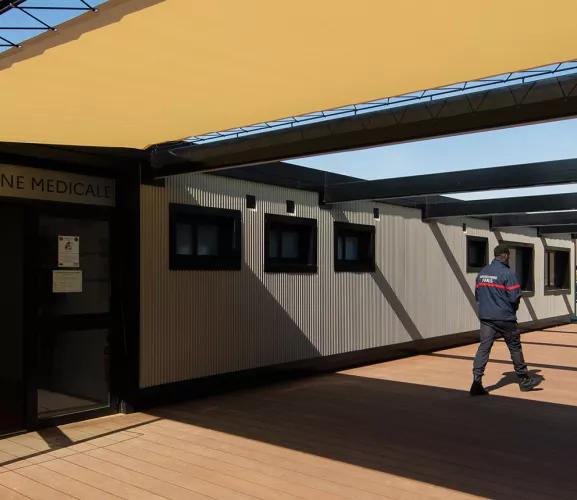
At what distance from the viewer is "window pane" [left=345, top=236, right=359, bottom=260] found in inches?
392

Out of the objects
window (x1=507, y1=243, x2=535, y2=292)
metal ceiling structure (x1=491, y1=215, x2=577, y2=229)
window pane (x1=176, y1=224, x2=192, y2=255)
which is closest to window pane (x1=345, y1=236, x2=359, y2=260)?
window pane (x1=176, y1=224, x2=192, y2=255)

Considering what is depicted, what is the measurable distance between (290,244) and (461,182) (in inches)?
101

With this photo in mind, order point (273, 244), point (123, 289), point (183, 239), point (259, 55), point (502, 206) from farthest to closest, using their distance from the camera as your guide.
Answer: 1. point (502, 206)
2. point (273, 244)
3. point (183, 239)
4. point (123, 289)
5. point (259, 55)

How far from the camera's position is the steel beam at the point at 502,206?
33.1 feet

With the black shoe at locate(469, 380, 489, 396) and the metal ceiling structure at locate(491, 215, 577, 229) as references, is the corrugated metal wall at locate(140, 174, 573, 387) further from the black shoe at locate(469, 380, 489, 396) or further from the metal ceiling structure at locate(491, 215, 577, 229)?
the black shoe at locate(469, 380, 489, 396)

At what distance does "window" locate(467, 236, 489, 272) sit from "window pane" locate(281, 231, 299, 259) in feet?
19.2

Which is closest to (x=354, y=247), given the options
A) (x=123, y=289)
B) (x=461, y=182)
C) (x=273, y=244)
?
(x=273, y=244)

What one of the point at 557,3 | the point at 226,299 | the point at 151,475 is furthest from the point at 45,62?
the point at 226,299

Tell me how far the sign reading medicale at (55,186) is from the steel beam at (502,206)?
6.86 meters

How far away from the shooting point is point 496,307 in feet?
24.4

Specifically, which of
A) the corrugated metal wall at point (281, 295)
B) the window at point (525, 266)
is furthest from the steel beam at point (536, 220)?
the window at point (525, 266)

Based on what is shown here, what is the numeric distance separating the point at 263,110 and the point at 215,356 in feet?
12.8

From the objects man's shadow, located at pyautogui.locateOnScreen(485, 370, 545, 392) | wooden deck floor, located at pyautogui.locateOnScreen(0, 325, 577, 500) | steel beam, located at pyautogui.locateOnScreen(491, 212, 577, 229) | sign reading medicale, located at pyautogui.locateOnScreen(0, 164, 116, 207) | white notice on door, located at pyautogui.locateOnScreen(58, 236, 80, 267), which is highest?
steel beam, located at pyautogui.locateOnScreen(491, 212, 577, 229)

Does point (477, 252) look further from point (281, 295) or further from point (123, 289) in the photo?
point (123, 289)
